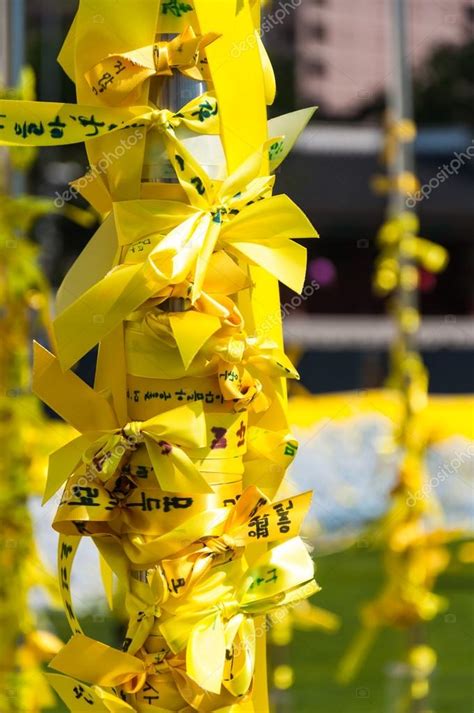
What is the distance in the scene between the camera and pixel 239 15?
0.91 metres

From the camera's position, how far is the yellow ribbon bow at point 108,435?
0.84 meters

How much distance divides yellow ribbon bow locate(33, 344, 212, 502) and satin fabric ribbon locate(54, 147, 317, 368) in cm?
6

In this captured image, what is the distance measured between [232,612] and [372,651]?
7.66 ft

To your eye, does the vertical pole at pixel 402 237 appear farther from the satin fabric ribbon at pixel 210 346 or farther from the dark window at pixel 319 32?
the dark window at pixel 319 32

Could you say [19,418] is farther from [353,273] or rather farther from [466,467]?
[353,273]

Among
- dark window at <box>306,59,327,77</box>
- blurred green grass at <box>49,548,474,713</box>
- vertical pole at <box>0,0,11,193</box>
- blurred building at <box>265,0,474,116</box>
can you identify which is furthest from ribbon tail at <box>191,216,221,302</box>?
dark window at <box>306,59,327,77</box>

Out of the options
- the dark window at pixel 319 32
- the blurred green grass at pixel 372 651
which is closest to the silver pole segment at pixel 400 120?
the blurred green grass at pixel 372 651

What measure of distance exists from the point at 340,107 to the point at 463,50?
87cm

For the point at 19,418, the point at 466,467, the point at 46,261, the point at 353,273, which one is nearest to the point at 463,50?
the point at 353,273

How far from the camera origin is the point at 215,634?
0.85 meters

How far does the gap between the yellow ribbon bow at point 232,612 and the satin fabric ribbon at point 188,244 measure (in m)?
0.21

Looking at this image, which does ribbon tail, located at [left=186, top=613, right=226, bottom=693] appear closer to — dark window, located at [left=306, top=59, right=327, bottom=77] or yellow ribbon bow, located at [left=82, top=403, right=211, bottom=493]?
yellow ribbon bow, located at [left=82, top=403, right=211, bottom=493]

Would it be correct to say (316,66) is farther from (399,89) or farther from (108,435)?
(108,435)

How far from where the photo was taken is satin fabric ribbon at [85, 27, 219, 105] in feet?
2.80
